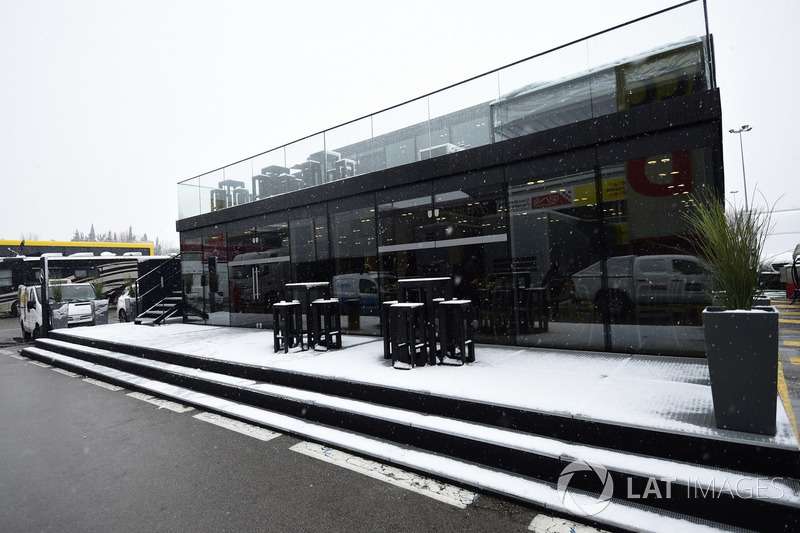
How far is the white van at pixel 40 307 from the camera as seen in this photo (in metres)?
13.5

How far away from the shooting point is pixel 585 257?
5828mm

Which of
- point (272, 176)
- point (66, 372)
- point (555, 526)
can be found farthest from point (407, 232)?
point (66, 372)

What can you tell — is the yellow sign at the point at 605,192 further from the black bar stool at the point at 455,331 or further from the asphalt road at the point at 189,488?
the asphalt road at the point at 189,488

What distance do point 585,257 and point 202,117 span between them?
509 ft

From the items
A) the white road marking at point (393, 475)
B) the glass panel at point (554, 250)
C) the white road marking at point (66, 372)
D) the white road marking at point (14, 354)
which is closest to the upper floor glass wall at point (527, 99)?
the glass panel at point (554, 250)

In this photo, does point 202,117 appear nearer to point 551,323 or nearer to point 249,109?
point 249,109

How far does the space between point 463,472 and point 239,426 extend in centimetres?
274

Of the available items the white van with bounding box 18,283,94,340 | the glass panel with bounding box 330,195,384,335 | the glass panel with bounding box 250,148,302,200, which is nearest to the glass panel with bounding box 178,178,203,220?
the glass panel with bounding box 250,148,302,200

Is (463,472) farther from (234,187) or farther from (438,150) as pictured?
(234,187)

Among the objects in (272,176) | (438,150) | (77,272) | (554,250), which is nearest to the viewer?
(554,250)

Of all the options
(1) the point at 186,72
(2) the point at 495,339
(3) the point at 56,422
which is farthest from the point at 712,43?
(1) the point at 186,72

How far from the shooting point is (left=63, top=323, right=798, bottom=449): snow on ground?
120 inches

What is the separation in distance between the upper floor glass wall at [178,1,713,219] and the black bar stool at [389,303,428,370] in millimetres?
3340

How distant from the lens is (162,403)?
567 centimetres
